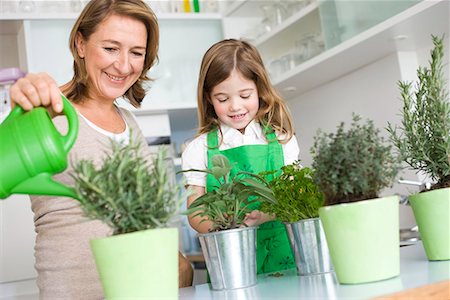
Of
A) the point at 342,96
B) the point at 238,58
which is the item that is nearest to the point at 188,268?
the point at 238,58

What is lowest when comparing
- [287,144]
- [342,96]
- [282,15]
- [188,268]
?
[188,268]

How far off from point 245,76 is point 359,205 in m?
0.79

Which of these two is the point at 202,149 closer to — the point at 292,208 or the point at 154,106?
the point at 292,208

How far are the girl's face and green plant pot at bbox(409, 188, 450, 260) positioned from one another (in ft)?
2.08

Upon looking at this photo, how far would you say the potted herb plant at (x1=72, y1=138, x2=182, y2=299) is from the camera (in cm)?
65

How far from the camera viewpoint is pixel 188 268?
1.32 meters

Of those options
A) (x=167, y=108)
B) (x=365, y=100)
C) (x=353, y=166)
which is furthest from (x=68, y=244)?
(x=167, y=108)

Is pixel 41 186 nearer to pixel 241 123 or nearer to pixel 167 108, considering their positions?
pixel 241 123

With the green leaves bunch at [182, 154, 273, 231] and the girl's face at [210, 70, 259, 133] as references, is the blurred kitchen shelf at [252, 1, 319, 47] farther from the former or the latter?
the green leaves bunch at [182, 154, 273, 231]

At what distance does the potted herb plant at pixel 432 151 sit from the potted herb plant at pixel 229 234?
0.78ft

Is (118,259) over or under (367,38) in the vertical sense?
under

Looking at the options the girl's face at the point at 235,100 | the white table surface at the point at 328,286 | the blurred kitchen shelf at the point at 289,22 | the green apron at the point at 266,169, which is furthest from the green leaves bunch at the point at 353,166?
the blurred kitchen shelf at the point at 289,22

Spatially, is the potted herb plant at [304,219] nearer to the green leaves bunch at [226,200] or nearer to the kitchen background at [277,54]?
the green leaves bunch at [226,200]

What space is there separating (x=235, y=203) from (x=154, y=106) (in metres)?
2.33
